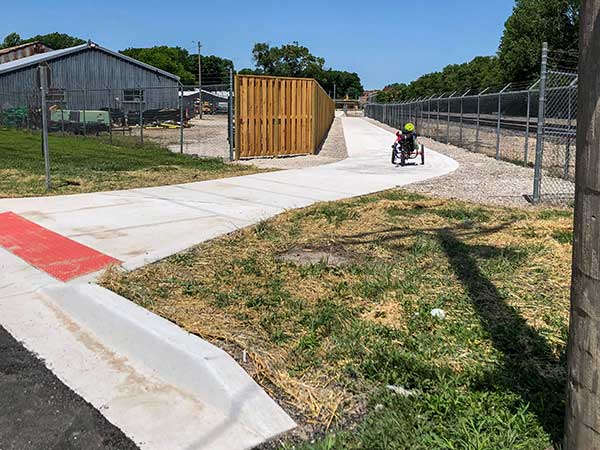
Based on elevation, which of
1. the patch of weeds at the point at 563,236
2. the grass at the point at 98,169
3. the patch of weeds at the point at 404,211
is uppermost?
the grass at the point at 98,169

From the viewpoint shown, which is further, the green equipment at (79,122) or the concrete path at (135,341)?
the green equipment at (79,122)

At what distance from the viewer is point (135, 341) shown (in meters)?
4.02

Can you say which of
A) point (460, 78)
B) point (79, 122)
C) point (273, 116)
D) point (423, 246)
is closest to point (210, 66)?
point (460, 78)

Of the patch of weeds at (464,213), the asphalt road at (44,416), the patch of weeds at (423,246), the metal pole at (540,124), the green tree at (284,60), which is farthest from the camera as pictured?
the green tree at (284,60)

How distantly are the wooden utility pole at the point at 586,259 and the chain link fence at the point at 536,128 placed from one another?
11.2 feet

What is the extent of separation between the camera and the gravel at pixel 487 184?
10323 millimetres

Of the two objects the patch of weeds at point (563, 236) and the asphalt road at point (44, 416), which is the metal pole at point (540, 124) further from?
the asphalt road at point (44, 416)

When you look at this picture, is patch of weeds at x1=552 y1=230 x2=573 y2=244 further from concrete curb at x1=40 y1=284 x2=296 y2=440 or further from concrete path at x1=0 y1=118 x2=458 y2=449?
concrete curb at x1=40 y1=284 x2=296 y2=440

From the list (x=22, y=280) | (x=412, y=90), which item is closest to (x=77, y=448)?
(x=22, y=280)

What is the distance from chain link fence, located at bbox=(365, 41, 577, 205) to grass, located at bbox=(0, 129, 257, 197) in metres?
6.54

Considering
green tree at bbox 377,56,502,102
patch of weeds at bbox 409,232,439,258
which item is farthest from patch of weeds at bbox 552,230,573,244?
green tree at bbox 377,56,502,102

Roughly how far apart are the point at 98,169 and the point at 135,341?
1028cm

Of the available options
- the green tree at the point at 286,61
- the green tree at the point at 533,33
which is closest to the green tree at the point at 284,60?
the green tree at the point at 286,61

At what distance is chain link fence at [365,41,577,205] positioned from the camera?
9.75 meters
